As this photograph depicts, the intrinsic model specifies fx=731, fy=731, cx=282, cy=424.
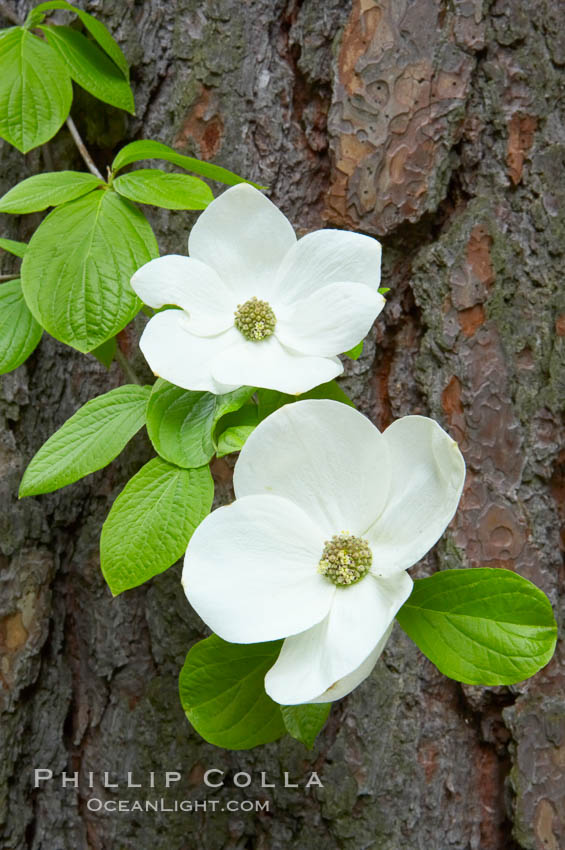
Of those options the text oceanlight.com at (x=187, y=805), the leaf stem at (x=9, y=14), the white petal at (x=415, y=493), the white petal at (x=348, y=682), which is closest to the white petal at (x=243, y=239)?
the white petal at (x=415, y=493)

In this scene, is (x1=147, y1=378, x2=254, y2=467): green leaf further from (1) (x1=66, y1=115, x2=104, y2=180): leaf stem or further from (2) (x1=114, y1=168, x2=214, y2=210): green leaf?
(1) (x1=66, y1=115, x2=104, y2=180): leaf stem

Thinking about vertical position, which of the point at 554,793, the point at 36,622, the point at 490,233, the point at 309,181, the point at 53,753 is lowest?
the point at 554,793

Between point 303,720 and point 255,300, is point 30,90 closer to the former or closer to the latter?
point 255,300

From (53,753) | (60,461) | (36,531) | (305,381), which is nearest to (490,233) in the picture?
(305,381)

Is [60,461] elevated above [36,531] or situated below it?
above

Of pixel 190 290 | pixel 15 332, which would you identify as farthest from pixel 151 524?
pixel 15 332

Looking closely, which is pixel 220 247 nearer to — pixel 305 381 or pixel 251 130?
pixel 305 381

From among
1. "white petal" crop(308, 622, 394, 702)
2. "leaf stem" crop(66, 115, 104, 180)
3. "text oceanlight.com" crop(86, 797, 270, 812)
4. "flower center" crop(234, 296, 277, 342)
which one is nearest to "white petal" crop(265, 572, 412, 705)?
"white petal" crop(308, 622, 394, 702)
